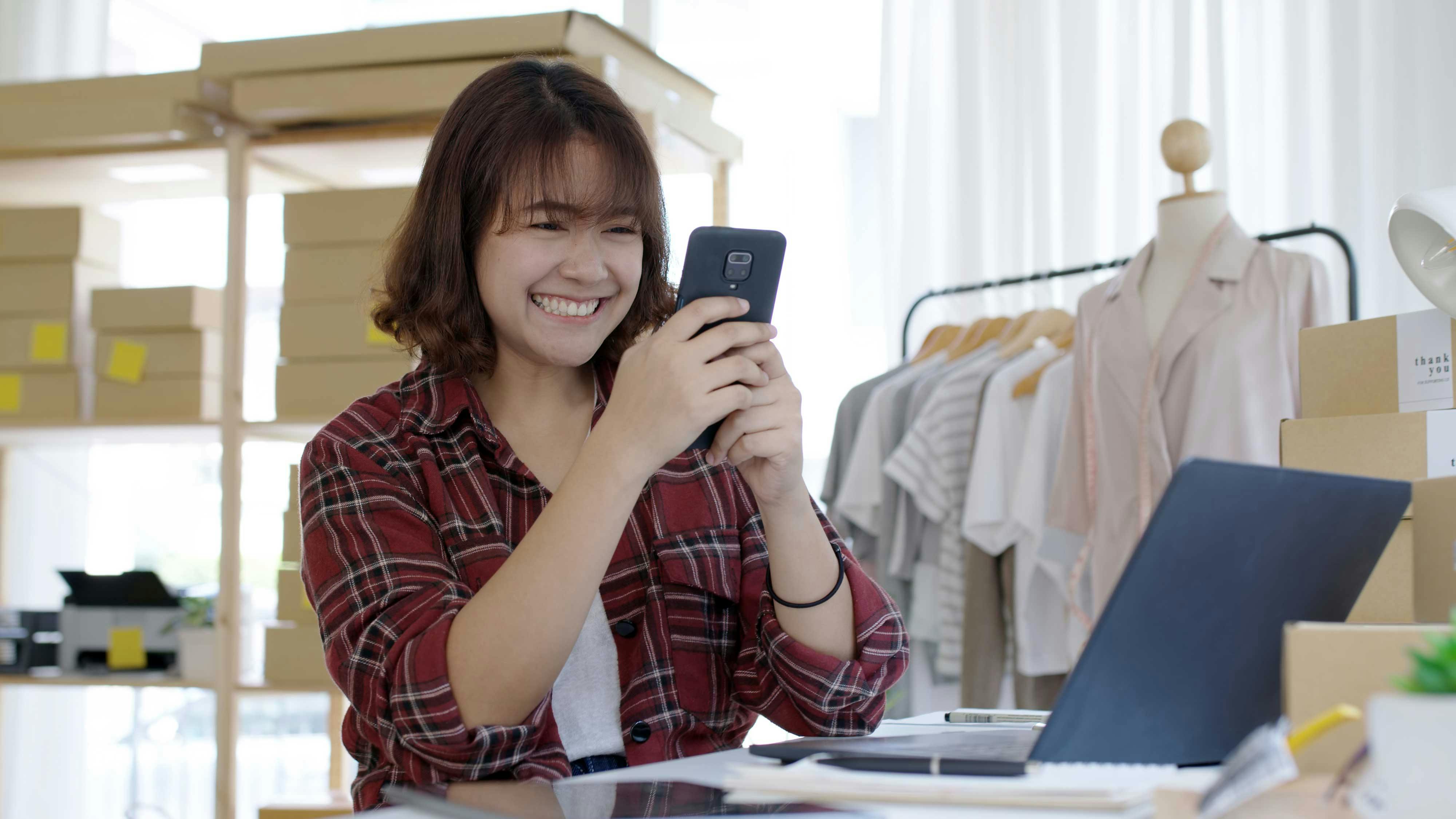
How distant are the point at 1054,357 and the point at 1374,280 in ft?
1.83

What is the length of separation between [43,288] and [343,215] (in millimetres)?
667

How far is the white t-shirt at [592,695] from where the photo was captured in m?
0.99

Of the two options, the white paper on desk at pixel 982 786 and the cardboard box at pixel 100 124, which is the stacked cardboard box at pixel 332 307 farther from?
the white paper on desk at pixel 982 786

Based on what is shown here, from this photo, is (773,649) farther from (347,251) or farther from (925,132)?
(925,132)

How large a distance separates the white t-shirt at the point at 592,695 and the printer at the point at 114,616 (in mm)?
1566

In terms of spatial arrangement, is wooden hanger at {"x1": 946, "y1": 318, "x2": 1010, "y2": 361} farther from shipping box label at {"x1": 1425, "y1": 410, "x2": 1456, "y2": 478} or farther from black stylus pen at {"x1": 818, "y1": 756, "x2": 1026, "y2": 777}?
black stylus pen at {"x1": 818, "y1": 756, "x2": 1026, "y2": 777}

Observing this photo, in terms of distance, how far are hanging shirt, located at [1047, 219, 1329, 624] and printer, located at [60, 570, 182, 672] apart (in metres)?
1.60

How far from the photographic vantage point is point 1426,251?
1.00 meters

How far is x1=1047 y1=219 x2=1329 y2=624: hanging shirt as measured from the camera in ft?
5.77

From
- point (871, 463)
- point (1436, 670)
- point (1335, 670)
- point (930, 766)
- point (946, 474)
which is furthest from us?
point (871, 463)

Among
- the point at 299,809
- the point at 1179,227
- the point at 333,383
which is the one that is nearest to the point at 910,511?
the point at 1179,227

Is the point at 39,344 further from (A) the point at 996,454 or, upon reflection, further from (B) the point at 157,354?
(A) the point at 996,454

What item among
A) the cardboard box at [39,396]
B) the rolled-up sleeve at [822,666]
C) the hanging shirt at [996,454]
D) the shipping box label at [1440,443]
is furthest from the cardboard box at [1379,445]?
the cardboard box at [39,396]

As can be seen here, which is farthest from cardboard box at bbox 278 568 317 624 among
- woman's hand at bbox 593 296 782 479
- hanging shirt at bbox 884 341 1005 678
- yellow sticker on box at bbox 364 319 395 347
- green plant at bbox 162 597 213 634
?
woman's hand at bbox 593 296 782 479
